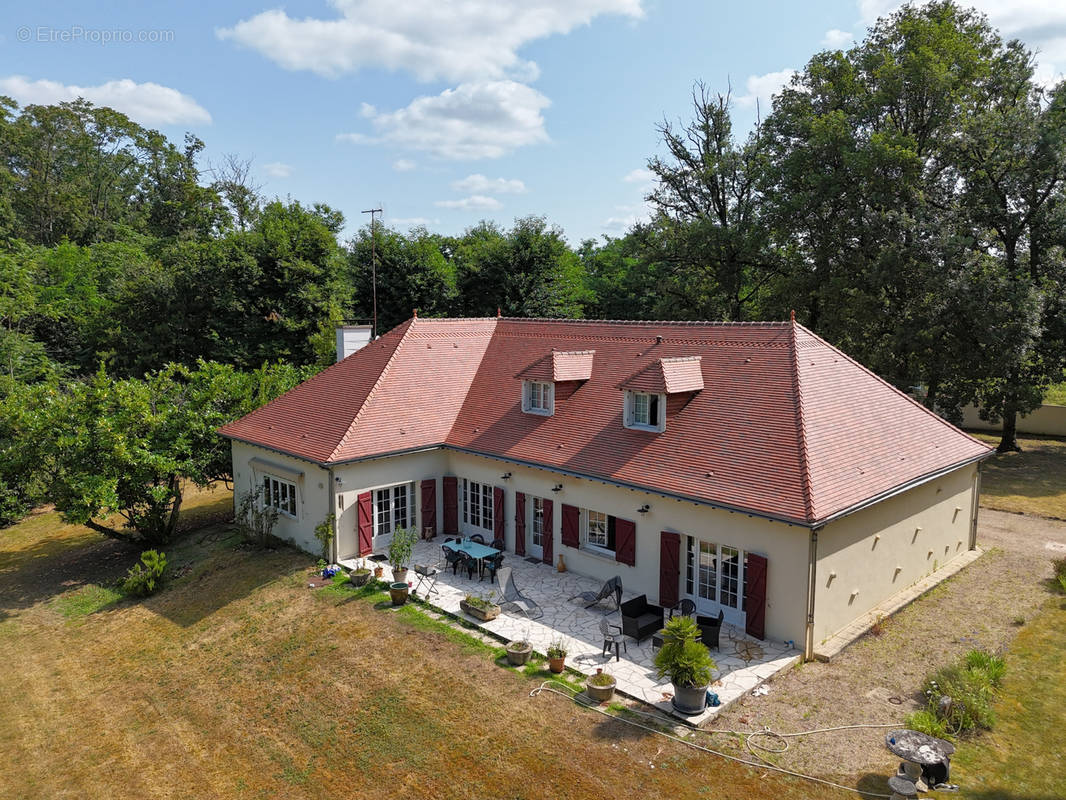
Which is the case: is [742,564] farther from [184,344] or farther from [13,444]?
[184,344]

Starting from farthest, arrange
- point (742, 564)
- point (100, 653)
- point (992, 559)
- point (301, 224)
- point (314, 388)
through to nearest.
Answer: point (301, 224) → point (314, 388) → point (992, 559) → point (100, 653) → point (742, 564)

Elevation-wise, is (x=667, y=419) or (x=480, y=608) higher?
(x=667, y=419)

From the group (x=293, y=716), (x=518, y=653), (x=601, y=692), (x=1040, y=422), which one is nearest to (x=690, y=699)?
(x=601, y=692)

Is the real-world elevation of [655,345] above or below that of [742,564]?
above

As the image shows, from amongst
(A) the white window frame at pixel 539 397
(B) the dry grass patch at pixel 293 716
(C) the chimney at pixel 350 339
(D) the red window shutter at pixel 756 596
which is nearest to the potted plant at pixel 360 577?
(B) the dry grass patch at pixel 293 716

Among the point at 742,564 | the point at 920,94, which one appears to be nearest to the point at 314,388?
the point at 742,564

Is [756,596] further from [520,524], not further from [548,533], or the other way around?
[520,524]
